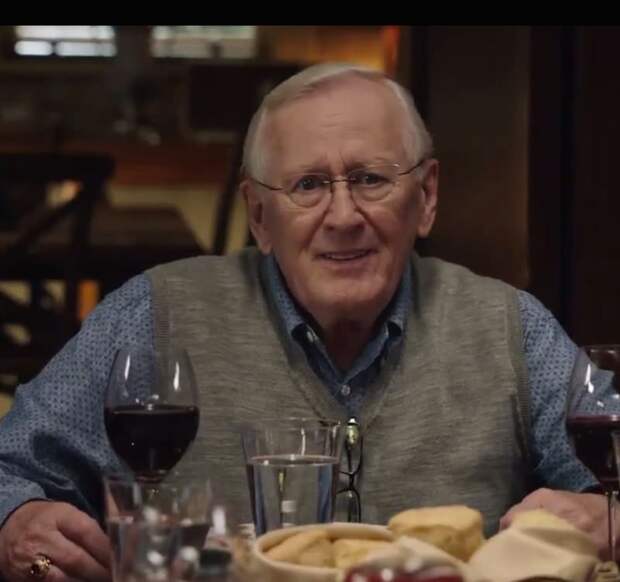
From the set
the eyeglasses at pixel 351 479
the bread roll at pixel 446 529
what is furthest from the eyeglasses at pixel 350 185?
the bread roll at pixel 446 529

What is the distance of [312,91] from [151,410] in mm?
778

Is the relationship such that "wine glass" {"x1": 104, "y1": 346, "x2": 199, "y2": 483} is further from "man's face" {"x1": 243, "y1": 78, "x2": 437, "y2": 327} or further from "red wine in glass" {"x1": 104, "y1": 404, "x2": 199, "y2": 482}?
"man's face" {"x1": 243, "y1": 78, "x2": 437, "y2": 327}

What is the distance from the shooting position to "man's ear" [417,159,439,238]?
7.57ft

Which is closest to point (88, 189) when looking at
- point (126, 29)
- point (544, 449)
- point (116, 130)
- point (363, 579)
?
point (544, 449)

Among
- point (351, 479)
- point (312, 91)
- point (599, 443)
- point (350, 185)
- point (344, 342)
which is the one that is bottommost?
point (351, 479)

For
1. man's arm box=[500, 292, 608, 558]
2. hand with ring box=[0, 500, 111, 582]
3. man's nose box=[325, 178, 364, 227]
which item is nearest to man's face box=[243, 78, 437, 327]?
man's nose box=[325, 178, 364, 227]

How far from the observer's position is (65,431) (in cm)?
204

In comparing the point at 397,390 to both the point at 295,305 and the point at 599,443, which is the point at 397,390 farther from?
the point at 599,443

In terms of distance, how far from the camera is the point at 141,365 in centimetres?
159

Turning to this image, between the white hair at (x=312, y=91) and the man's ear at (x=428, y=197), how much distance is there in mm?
47

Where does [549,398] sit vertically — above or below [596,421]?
below

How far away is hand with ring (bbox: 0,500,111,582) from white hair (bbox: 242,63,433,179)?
66cm

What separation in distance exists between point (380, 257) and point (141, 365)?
2.13 ft

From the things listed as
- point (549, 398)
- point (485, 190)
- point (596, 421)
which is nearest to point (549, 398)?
point (549, 398)
